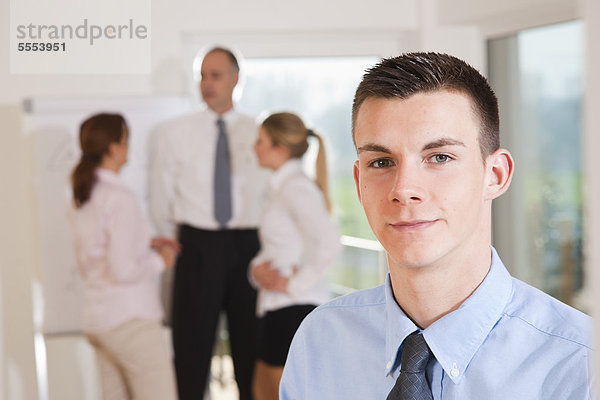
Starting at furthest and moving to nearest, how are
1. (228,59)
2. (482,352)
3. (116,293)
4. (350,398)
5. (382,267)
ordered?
(382,267) < (228,59) < (116,293) < (350,398) < (482,352)

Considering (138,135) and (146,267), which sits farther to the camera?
(138,135)

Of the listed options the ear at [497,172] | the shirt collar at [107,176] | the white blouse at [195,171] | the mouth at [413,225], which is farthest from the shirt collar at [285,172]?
the mouth at [413,225]

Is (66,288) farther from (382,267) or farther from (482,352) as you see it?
(482,352)

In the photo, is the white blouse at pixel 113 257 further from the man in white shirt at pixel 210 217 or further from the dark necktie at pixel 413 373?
the dark necktie at pixel 413 373

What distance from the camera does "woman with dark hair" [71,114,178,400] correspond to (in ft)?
9.14

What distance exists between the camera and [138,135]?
3098mm

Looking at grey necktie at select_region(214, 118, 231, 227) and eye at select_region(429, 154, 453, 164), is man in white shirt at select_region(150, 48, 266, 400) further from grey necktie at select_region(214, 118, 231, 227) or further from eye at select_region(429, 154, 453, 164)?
eye at select_region(429, 154, 453, 164)

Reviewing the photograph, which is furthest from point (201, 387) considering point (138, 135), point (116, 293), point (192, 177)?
point (138, 135)

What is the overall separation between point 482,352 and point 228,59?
7.53ft

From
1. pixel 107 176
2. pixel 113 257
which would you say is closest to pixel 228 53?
pixel 107 176

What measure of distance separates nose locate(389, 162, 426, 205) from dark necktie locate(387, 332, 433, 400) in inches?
7.8

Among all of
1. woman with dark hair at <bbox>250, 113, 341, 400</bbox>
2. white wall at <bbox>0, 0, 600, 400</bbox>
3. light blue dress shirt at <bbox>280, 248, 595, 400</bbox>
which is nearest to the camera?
light blue dress shirt at <bbox>280, 248, 595, 400</bbox>

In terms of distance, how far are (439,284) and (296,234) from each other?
186 cm

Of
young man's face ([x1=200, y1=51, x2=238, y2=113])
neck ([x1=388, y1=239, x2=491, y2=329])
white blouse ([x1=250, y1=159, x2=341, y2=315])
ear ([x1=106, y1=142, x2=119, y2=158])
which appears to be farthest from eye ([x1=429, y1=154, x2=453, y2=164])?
young man's face ([x1=200, y1=51, x2=238, y2=113])
